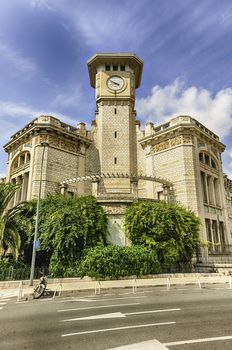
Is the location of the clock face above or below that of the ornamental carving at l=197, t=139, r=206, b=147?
above

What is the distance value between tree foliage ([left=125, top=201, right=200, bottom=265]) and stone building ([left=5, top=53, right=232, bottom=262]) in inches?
65.9

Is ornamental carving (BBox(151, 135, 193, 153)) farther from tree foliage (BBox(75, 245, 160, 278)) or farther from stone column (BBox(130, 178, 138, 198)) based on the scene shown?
tree foliage (BBox(75, 245, 160, 278))

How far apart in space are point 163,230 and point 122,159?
1154 cm

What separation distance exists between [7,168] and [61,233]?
15642 millimetres

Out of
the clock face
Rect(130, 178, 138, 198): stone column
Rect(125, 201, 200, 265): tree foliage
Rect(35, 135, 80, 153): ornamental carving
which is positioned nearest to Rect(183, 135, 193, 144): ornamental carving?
Rect(130, 178, 138, 198): stone column

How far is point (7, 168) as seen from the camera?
2902 cm

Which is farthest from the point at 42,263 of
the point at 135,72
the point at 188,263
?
the point at 135,72

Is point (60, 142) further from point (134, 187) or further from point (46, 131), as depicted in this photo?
point (134, 187)

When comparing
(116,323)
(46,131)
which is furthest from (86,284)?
(46,131)

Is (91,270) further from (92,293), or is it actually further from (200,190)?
(200,190)

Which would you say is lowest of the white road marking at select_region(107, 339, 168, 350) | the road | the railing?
the road

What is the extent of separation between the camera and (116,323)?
Result: 6.65 m

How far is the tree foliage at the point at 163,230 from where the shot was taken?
59.7 ft

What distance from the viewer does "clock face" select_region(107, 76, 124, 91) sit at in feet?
101
